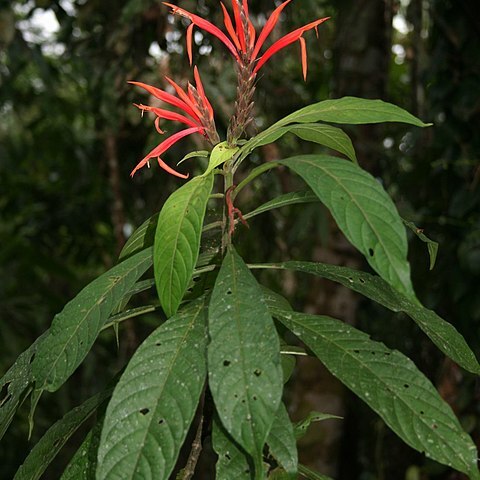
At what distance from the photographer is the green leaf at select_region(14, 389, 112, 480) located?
735mm

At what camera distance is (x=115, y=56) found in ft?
6.82

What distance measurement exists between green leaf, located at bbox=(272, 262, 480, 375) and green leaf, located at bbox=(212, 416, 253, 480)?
0.18 metres

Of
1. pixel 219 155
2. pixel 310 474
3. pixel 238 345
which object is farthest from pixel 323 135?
pixel 310 474

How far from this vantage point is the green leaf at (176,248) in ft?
1.96

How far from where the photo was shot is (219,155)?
0.62 metres

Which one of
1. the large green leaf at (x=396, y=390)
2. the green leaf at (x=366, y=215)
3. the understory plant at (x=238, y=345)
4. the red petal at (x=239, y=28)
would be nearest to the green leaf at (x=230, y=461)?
the understory plant at (x=238, y=345)

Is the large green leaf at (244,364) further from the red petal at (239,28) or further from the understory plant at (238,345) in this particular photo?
the red petal at (239,28)

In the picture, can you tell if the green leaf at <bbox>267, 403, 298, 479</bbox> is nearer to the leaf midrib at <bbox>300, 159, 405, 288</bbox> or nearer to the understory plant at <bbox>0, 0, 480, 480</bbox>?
the understory plant at <bbox>0, 0, 480, 480</bbox>

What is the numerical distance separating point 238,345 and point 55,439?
0.28 meters

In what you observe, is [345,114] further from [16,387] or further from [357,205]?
[16,387]

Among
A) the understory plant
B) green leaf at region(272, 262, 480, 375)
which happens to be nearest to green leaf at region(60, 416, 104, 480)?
the understory plant

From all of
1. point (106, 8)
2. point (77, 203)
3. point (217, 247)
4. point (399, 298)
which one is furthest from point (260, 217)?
point (399, 298)

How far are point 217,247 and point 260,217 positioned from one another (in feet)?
4.47

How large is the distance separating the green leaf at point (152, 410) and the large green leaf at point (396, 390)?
111 millimetres
